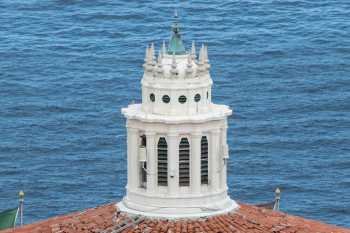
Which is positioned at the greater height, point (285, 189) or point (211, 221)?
point (211, 221)

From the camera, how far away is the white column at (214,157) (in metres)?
130

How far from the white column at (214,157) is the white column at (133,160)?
3199 millimetres

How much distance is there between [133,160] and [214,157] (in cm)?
354

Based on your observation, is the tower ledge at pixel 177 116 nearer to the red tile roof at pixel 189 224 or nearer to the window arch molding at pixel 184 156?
the window arch molding at pixel 184 156

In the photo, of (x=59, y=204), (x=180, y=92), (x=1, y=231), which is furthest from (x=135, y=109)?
(x=59, y=204)

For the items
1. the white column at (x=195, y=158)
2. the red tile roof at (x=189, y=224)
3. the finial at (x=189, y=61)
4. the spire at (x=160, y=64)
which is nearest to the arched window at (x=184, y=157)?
the white column at (x=195, y=158)

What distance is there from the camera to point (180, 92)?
5094 inches

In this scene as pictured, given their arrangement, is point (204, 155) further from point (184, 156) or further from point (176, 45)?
point (176, 45)

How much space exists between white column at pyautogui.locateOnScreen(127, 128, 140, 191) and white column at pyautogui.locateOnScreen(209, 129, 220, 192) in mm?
3199

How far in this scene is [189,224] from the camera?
5148 inches

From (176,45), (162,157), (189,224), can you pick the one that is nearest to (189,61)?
(176,45)

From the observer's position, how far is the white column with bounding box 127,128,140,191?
427 ft

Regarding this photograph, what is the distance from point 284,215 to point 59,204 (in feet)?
187

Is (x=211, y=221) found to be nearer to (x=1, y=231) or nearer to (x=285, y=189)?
(x=1, y=231)
